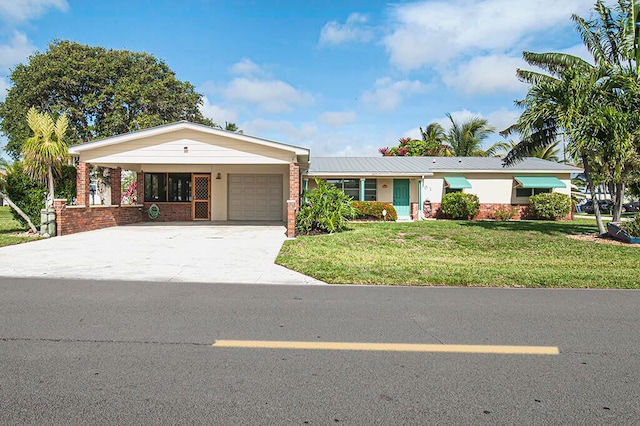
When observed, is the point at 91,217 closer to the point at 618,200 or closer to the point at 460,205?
the point at 460,205

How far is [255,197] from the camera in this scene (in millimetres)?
22781

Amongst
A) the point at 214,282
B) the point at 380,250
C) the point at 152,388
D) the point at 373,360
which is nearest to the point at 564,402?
the point at 373,360

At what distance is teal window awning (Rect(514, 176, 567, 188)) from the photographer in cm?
2414

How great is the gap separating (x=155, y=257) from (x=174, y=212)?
1200 centimetres

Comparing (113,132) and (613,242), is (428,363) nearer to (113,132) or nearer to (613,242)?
(613,242)

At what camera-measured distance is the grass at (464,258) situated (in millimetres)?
8250

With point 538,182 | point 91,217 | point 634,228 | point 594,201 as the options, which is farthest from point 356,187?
point 634,228

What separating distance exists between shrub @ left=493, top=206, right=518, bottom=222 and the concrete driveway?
44.9 feet

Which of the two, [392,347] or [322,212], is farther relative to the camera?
[322,212]

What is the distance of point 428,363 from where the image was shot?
4000 millimetres

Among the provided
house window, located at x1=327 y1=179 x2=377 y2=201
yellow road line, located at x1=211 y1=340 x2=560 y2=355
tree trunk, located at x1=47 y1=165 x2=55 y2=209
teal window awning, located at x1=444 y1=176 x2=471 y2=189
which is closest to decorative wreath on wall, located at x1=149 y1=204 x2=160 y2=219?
tree trunk, located at x1=47 y1=165 x2=55 y2=209

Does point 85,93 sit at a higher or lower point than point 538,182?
higher

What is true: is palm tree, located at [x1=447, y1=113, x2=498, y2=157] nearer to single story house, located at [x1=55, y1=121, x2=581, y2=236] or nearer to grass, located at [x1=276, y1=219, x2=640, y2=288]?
single story house, located at [x1=55, y1=121, x2=581, y2=236]

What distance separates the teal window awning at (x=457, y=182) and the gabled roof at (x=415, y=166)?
0.40 meters
